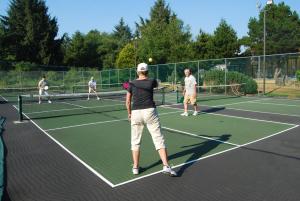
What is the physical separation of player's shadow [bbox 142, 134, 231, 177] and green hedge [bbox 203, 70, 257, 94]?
1650 centimetres

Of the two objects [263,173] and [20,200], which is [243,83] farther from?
[20,200]

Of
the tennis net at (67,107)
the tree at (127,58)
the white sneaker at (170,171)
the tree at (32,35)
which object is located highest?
the tree at (32,35)

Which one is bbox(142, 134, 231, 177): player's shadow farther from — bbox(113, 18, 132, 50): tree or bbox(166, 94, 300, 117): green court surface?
bbox(113, 18, 132, 50): tree

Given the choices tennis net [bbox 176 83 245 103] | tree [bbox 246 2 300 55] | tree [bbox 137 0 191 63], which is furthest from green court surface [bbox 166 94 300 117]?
tree [bbox 246 2 300 55]

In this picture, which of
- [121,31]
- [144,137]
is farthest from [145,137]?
[121,31]

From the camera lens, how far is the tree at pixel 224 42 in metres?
40.3

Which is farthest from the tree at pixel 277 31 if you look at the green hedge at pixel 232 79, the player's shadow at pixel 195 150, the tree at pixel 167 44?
the player's shadow at pixel 195 150

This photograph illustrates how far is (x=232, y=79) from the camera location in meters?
26.0

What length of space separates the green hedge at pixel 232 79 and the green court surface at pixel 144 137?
1206 centimetres

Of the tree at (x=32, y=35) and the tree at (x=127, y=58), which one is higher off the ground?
the tree at (x=32, y=35)

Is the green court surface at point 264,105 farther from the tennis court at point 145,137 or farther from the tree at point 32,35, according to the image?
the tree at point 32,35

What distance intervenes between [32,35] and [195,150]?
52.2 metres

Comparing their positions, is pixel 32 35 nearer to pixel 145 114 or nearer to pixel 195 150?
pixel 195 150

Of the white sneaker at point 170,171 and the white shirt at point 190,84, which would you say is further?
the white shirt at point 190,84
